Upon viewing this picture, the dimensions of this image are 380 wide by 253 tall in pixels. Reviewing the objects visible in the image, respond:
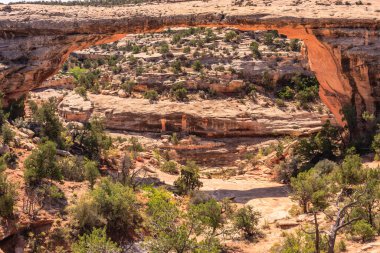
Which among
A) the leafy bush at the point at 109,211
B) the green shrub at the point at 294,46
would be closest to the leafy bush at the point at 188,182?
the leafy bush at the point at 109,211

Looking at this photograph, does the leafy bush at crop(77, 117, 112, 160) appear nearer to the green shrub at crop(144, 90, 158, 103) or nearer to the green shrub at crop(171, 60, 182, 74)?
the green shrub at crop(144, 90, 158, 103)

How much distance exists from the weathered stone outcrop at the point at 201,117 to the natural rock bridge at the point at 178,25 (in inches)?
371

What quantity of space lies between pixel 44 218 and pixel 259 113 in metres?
22.6

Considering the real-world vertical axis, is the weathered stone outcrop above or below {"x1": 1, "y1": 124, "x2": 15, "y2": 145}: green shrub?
below

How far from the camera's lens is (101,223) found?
562 inches

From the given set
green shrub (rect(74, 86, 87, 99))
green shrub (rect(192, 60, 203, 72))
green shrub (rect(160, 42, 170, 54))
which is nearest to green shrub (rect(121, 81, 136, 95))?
green shrub (rect(74, 86, 87, 99))

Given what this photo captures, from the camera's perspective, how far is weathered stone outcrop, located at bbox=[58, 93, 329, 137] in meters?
33.0

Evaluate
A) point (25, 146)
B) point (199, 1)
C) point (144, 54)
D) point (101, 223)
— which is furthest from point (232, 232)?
point (144, 54)

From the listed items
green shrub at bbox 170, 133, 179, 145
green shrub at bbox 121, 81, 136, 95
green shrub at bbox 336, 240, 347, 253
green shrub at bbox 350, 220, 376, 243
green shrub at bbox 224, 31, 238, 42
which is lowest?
green shrub at bbox 170, 133, 179, 145

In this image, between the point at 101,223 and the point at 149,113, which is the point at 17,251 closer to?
the point at 101,223

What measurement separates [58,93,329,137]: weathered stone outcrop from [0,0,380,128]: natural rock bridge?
31.0 ft

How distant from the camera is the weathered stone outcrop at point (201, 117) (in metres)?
33.0

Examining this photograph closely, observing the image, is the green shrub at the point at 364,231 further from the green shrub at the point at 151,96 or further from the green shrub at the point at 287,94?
the green shrub at the point at 287,94

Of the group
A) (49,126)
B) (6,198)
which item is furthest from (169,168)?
(6,198)
